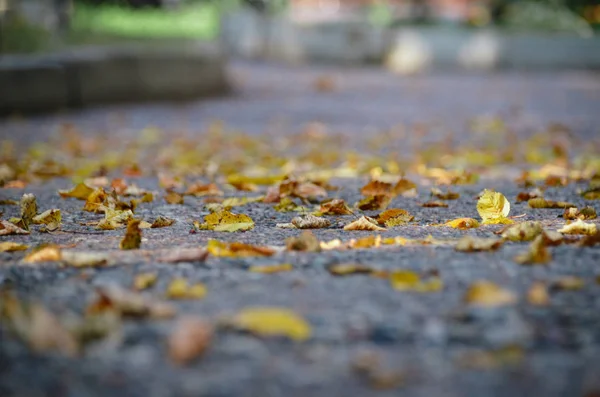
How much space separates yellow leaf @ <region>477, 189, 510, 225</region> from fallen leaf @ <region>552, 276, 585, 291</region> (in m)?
0.95

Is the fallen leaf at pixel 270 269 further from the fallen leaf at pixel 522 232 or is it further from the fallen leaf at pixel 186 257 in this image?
the fallen leaf at pixel 522 232

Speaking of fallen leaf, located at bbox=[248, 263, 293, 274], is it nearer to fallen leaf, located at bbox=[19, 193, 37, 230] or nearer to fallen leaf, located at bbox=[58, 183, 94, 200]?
fallen leaf, located at bbox=[19, 193, 37, 230]

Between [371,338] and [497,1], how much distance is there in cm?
2087

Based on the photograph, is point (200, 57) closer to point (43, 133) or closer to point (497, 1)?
point (43, 133)

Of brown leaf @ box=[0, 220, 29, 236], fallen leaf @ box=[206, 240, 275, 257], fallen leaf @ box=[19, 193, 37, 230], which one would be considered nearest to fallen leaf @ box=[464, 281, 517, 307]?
fallen leaf @ box=[206, 240, 275, 257]

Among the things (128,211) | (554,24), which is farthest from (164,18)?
(128,211)

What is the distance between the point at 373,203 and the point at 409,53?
15.7 meters

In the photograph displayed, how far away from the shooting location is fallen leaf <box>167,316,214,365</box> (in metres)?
1.69

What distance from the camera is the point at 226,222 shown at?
3.12 metres

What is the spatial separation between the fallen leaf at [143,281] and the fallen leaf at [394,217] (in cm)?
115

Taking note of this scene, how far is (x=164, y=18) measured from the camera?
24375mm

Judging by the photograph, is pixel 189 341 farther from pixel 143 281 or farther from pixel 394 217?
pixel 394 217

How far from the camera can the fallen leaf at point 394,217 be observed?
3.14 meters

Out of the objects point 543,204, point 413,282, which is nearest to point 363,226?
point 413,282
